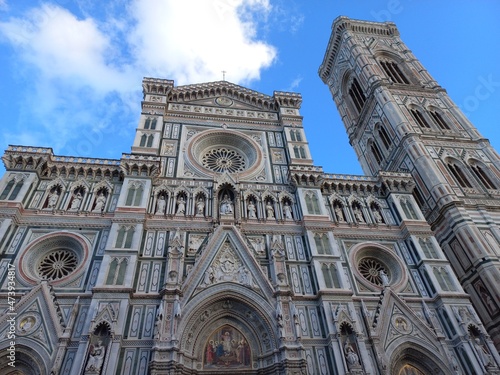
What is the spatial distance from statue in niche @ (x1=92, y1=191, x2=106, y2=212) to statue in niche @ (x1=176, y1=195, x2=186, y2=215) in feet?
10.9

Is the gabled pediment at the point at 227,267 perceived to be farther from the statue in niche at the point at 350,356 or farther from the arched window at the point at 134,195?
the arched window at the point at 134,195

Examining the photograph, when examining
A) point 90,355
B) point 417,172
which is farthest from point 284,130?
point 90,355

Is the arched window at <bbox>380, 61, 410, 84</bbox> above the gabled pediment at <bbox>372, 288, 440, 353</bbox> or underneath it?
above

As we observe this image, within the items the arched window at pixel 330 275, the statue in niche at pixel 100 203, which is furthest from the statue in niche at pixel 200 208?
the arched window at pixel 330 275

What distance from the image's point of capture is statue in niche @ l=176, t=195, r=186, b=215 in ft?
54.8

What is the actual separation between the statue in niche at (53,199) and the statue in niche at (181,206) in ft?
17.4

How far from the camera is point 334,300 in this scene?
1397 cm

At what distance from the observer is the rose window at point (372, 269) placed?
53.4 feet

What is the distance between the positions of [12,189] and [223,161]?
10.3 metres

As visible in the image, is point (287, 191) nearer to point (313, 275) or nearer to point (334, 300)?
point (313, 275)

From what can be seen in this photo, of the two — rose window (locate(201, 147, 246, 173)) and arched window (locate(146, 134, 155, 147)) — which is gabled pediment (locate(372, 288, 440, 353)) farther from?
arched window (locate(146, 134, 155, 147))

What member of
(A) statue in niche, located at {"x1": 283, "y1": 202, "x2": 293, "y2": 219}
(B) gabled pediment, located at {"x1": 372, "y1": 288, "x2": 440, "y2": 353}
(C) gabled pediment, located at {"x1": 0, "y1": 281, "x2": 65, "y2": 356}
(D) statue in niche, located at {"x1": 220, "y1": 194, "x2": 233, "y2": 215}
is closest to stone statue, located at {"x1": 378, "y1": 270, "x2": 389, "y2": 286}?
(B) gabled pediment, located at {"x1": 372, "y1": 288, "x2": 440, "y2": 353}

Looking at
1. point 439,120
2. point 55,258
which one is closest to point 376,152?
point 439,120

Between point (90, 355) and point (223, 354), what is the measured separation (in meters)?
4.38
